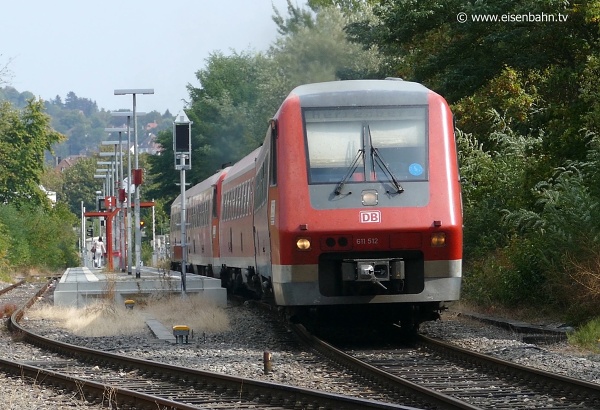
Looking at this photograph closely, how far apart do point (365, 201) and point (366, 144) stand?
31.2 inches

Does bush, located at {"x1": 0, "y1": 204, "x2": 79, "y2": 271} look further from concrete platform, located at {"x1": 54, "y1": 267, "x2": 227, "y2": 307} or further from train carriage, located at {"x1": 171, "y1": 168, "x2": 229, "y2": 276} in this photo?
concrete platform, located at {"x1": 54, "y1": 267, "x2": 227, "y2": 307}

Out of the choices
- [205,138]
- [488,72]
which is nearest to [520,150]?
[488,72]

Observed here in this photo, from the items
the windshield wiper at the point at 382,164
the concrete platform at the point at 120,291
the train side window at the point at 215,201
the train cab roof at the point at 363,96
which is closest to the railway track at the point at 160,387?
the windshield wiper at the point at 382,164

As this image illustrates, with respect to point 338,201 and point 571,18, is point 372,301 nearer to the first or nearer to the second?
point 338,201

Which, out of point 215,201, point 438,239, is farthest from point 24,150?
point 438,239

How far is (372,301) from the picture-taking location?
14.6 meters

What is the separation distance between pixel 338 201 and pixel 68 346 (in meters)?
4.00

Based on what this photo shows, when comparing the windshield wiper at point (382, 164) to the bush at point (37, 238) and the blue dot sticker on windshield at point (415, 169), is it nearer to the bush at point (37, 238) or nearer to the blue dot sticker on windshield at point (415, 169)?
the blue dot sticker on windshield at point (415, 169)

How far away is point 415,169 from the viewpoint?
48.5 feet

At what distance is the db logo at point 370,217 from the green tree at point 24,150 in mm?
59036

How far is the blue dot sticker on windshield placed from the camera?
14750 mm

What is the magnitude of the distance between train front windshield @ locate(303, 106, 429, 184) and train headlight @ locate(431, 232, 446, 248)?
0.72m

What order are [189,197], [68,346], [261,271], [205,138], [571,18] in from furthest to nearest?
[205,138] < [189,197] < [571,18] < [261,271] < [68,346]

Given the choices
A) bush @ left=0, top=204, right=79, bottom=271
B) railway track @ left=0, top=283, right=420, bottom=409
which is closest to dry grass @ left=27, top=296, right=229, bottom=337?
railway track @ left=0, top=283, right=420, bottom=409
